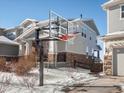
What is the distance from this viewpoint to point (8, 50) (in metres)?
37.4

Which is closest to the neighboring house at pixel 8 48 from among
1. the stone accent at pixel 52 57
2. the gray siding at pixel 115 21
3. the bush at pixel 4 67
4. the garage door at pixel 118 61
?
the stone accent at pixel 52 57

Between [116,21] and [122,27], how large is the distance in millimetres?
813

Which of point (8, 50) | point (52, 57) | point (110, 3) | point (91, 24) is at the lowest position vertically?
point (52, 57)

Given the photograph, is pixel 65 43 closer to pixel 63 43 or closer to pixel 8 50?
pixel 63 43

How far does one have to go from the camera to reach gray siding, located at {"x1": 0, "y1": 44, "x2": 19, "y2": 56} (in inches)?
1441

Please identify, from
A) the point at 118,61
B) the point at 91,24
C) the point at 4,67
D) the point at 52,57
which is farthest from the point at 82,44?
the point at 4,67

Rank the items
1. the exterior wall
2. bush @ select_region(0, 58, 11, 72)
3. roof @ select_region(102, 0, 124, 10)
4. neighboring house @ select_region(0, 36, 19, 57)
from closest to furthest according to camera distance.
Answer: bush @ select_region(0, 58, 11, 72), roof @ select_region(102, 0, 124, 10), the exterior wall, neighboring house @ select_region(0, 36, 19, 57)

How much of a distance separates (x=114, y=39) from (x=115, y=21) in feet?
5.14

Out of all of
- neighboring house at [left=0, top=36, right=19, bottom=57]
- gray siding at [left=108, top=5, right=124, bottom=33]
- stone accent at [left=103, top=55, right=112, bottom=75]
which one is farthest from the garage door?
neighboring house at [left=0, top=36, right=19, bottom=57]

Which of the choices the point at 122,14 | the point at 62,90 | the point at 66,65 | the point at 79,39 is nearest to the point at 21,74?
the point at 62,90

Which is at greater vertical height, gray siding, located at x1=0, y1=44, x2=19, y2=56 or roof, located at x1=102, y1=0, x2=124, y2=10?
roof, located at x1=102, y1=0, x2=124, y2=10

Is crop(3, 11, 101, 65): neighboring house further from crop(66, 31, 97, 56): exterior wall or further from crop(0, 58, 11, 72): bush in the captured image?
crop(0, 58, 11, 72): bush

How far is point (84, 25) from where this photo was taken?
1463 inches

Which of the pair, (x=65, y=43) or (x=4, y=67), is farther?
(x=65, y=43)
